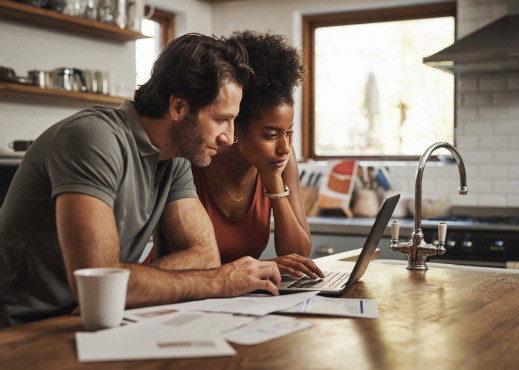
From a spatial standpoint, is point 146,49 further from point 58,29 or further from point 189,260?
point 189,260

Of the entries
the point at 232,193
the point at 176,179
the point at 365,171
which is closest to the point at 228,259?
the point at 232,193

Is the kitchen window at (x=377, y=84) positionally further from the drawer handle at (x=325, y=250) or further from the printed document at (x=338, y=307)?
the printed document at (x=338, y=307)

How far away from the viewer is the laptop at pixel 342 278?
169cm

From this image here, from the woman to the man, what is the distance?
0.27 metres

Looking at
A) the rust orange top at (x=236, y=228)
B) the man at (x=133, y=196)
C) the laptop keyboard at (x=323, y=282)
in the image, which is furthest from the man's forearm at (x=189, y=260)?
the rust orange top at (x=236, y=228)

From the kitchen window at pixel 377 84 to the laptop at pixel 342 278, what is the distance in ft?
9.21

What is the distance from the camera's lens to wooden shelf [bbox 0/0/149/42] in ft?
11.3

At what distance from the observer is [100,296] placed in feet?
3.95

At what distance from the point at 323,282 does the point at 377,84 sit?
10.4 ft

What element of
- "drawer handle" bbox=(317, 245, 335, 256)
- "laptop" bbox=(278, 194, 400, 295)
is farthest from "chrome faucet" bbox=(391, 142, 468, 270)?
"drawer handle" bbox=(317, 245, 335, 256)

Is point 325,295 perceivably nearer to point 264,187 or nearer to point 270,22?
point 264,187

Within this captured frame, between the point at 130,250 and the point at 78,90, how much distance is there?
222 centimetres

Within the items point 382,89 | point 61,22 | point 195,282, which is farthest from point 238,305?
point 382,89

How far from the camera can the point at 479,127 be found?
424 cm
